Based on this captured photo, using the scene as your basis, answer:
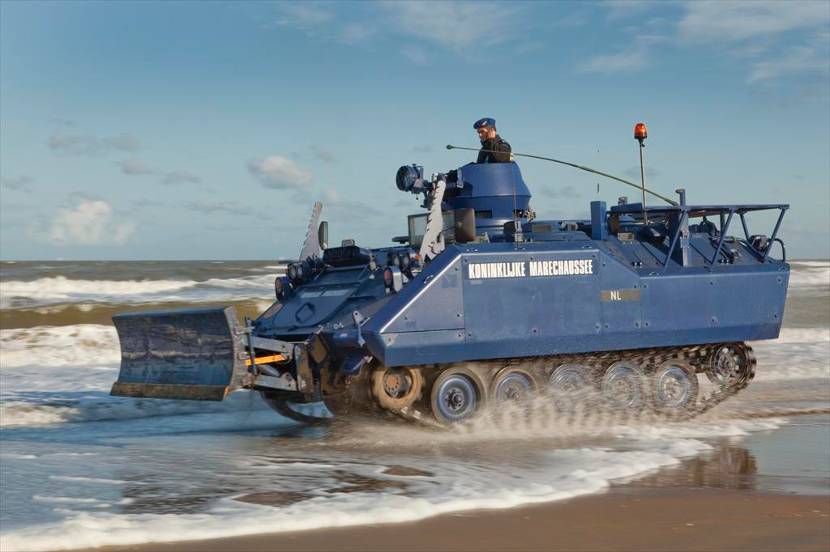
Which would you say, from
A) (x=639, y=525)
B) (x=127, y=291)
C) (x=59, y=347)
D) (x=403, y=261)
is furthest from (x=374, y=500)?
(x=127, y=291)

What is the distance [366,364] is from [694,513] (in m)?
4.36

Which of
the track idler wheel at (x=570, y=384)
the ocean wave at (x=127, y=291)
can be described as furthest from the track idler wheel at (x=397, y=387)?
the ocean wave at (x=127, y=291)

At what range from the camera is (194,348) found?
34.8 feet

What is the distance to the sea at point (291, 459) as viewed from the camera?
6.86 meters

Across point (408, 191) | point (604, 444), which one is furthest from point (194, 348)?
point (604, 444)

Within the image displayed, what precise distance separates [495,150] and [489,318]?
3130 millimetres

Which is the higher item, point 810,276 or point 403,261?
point 810,276

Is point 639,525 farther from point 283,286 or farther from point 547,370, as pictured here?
point 283,286

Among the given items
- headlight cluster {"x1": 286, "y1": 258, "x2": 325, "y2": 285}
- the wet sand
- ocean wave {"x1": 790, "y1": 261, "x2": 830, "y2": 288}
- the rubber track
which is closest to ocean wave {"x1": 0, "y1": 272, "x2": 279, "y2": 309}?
headlight cluster {"x1": 286, "y1": 258, "x2": 325, "y2": 285}

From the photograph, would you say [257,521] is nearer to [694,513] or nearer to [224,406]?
[694,513]

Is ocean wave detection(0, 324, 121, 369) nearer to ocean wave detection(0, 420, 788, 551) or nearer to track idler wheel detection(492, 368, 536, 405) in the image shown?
track idler wheel detection(492, 368, 536, 405)

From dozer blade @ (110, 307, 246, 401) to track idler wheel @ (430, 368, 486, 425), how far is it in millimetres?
1906

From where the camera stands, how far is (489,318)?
10641 millimetres

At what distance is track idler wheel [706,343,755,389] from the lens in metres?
12.3
